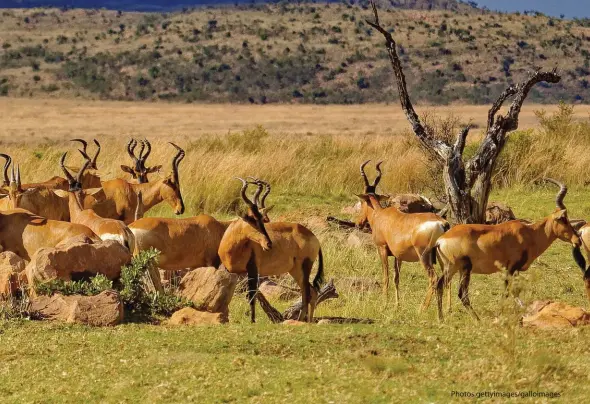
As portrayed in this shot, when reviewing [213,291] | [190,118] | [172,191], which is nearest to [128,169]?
[172,191]

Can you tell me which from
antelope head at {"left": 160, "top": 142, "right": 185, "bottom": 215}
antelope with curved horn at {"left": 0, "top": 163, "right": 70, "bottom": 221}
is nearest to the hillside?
antelope head at {"left": 160, "top": 142, "right": 185, "bottom": 215}

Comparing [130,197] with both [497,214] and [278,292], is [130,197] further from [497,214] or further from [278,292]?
[497,214]

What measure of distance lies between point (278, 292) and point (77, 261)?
2962 mm

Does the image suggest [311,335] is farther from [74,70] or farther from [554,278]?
[74,70]

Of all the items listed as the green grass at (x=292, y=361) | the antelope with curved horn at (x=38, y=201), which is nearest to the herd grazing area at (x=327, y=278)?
the green grass at (x=292, y=361)

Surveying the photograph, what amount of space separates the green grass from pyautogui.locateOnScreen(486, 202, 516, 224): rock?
6.69m

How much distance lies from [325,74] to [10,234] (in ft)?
201

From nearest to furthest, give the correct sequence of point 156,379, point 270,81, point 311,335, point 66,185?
1. point 156,379
2. point 311,335
3. point 66,185
4. point 270,81

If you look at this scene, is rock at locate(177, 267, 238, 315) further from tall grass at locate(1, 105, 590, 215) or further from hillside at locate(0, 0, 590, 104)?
hillside at locate(0, 0, 590, 104)

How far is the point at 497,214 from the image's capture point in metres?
17.5

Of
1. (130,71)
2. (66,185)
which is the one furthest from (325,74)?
(66,185)

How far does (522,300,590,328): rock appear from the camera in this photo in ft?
32.8

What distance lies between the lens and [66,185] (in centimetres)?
1709

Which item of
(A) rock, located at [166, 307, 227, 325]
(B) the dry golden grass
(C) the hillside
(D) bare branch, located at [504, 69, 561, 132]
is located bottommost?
(B) the dry golden grass
